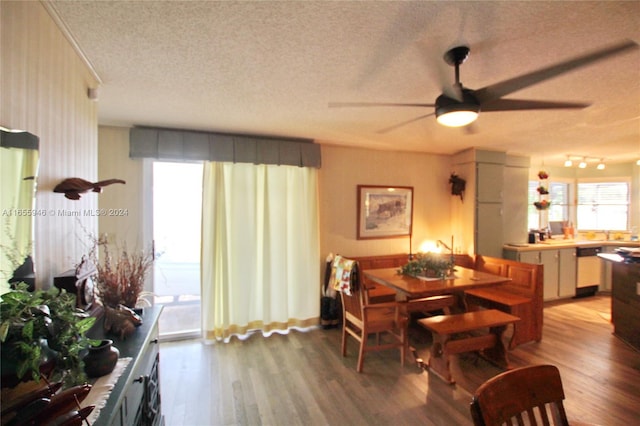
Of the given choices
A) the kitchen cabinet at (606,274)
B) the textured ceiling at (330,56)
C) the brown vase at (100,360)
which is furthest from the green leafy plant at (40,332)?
the kitchen cabinet at (606,274)

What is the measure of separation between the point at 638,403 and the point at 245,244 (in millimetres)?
3638

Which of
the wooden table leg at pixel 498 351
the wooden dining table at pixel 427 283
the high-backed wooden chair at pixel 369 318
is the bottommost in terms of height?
the wooden table leg at pixel 498 351

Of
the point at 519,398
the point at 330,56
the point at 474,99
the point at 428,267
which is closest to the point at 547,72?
the point at 474,99

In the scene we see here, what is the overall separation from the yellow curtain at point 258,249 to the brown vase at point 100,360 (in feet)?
6.96

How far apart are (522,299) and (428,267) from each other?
3.68 ft

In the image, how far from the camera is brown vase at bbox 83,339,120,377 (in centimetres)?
107

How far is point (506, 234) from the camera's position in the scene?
445 cm

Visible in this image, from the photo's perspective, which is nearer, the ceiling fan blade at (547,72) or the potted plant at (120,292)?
the ceiling fan blade at (547,72)

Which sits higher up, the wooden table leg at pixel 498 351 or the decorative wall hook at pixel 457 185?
the decorative wall hook at pixel 457 185

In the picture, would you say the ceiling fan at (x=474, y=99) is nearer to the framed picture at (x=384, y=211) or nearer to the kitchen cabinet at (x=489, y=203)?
the framed picture at (x=384, y=211)

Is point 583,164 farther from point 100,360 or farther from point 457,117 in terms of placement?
point 100,360

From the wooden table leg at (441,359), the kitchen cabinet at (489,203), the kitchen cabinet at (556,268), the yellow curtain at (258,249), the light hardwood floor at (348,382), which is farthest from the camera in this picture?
the kitchen cabinet at (556,268)

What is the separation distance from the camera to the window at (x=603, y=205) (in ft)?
17.3

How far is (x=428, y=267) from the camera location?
2.98 m
